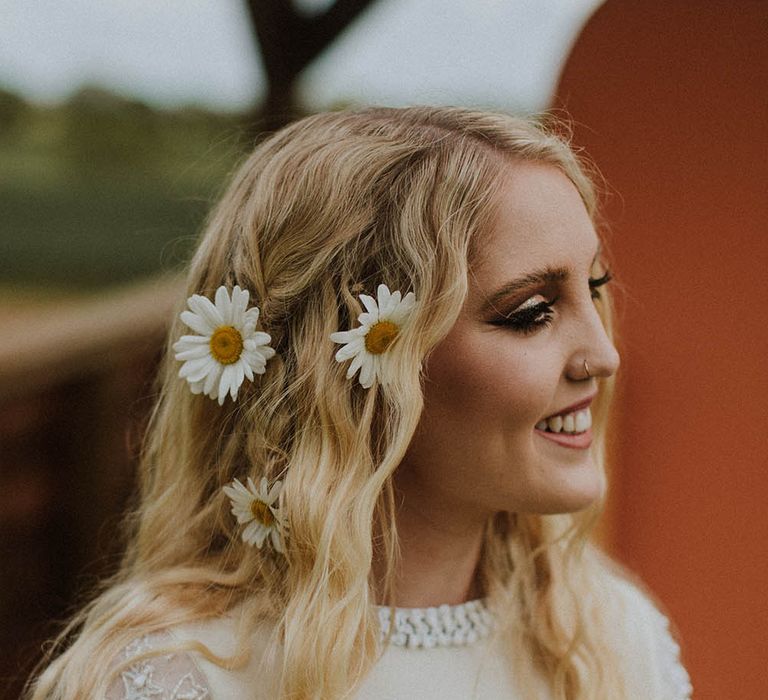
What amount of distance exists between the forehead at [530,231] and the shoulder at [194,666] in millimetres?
715

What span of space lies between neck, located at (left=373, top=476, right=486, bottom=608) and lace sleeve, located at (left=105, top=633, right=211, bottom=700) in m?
0.34

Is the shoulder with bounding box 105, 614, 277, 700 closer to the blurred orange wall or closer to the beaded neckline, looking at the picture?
the beaded neckline

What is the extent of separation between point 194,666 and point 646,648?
2.92 feet

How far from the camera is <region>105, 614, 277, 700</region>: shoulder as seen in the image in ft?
4.92

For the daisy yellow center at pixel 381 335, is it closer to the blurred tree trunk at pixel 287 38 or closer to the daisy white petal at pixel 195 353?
the daisy white petal at pixel 195 353

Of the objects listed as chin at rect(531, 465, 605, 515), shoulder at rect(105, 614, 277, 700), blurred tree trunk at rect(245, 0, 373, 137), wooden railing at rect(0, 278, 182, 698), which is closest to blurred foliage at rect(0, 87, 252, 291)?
blurred tree trunk at rect(245, 0, 373, 137)

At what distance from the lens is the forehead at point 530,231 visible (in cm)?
153

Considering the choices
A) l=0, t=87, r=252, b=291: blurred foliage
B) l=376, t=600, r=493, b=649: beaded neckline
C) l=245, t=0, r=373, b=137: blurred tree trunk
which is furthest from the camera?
l=0, t=87, r=252, b=291: blurred foliage

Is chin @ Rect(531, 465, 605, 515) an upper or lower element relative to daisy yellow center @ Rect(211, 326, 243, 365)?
lower

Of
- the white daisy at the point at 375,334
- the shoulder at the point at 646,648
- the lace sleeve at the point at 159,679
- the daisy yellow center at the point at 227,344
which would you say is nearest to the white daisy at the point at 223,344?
the daisy yellow center at the point at 227,344

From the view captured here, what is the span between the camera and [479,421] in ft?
4.96

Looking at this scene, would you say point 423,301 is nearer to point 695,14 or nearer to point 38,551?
point 695,14

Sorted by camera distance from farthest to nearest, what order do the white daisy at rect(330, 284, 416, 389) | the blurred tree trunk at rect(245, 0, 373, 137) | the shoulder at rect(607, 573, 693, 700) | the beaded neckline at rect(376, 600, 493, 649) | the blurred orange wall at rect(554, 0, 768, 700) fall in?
the blurred tree trunk at rect(245, 0, 373, 137) < the blurred orange wall at rect(554, 0, 768, 700) < the shoulder at rect(607, 573, 693, 700) < the beaded neckline at rect(376, 600, 493, 649) < the white daisy at rect(330, 284, 416, 389)

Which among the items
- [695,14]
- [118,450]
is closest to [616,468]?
[695,14]
